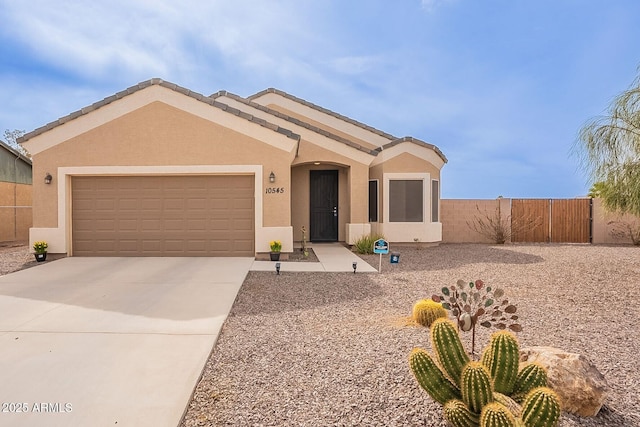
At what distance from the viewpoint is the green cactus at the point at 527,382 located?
8.26 ft

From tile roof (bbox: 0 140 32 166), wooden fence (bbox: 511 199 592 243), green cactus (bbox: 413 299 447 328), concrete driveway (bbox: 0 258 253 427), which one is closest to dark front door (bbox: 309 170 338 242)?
concrete driveway (bbox: 0 258 253 427)

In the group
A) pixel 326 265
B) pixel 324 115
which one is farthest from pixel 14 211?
pixel 326 265

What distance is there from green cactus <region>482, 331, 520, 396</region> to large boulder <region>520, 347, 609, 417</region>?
593mm

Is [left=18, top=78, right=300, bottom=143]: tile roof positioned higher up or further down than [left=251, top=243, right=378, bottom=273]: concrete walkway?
higher up

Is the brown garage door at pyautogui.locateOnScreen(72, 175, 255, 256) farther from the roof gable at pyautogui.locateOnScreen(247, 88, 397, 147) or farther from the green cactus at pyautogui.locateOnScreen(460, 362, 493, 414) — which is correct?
the green cactus at pyautogui.locateOnScreen(460, 362, 493, 414)

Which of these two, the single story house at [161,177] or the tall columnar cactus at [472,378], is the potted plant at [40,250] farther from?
the tall columnar cactus at [472,378]

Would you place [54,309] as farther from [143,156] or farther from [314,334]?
[143,156]

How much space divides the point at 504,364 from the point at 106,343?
4.22 meters

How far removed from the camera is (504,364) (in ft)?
8.28

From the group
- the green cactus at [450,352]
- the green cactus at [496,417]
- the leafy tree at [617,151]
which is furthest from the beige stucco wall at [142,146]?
the green cactus at [496,417]

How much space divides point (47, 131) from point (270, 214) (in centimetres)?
680

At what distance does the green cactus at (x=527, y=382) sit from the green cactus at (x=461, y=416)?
0.43 meters

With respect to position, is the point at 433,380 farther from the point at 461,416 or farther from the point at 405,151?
the point at 405,151

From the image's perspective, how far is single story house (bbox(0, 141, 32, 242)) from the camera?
1578cm
